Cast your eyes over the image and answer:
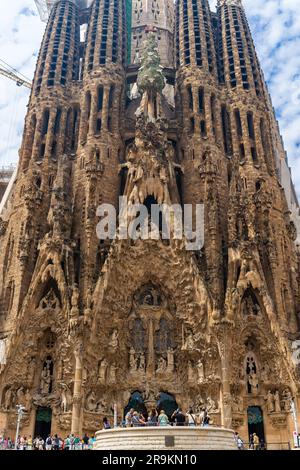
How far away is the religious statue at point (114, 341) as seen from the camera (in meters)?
25.6

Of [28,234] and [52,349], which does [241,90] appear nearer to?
[28,234]

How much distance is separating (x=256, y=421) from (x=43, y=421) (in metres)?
10.7

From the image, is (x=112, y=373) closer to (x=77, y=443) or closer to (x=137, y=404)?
(x=137, y=404)

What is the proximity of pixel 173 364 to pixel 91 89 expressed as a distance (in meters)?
19.6

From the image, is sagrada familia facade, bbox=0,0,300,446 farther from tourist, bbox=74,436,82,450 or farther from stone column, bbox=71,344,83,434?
tourist, bbox=74,436,82,450

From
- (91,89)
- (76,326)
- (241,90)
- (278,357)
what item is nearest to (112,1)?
(91,89)

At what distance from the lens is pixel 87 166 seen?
30969 mm

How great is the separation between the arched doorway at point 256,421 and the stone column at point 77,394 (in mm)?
8577

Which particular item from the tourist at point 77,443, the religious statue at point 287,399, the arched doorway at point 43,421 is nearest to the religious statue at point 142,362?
the arched doorway at point 43,421

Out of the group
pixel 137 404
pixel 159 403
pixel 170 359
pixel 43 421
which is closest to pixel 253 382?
pixel 170 359

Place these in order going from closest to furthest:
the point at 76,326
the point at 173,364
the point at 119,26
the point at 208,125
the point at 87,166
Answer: the point at 76,326
the point at 173,364
the point at 87,166
the point at 208,125
the point at 119,26

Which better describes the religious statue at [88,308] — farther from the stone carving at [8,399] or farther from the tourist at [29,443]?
the tourist at [29,443]

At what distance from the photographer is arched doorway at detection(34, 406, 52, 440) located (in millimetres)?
24562

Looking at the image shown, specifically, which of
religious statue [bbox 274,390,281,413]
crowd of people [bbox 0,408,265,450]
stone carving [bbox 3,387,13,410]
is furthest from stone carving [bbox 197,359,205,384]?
stone carving [bbox 3,387,13,410]
